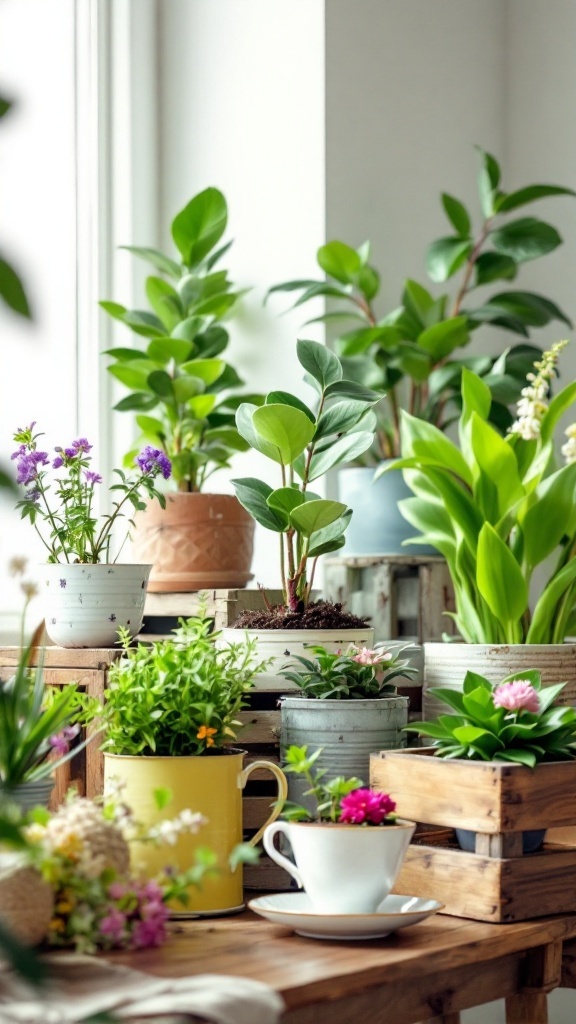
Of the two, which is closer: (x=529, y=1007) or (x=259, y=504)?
(x=529, y=1007)

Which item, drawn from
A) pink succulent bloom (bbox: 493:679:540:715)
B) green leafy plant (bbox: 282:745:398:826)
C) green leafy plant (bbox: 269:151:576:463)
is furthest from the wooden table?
green leafy plant (bbox: 269:151:576:463)

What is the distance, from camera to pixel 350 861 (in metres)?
1.15

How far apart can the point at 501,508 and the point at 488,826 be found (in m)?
0.60

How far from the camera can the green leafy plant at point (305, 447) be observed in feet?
4.71

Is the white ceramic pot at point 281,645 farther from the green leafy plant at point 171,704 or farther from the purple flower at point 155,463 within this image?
the purple flower at point 155,463

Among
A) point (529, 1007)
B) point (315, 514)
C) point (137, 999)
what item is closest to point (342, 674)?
point (315, 514)

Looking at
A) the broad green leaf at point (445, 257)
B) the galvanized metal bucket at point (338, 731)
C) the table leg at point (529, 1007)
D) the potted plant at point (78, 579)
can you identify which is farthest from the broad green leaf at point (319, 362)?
the broad green leaf at point (445, 257)

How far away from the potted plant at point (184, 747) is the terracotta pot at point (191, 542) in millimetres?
546

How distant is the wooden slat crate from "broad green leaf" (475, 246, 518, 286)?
23.0 inches

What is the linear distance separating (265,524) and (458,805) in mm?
413

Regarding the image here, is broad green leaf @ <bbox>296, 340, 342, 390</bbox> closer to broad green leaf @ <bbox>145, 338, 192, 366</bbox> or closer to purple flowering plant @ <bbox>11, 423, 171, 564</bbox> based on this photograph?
purple flowering plant @ <bbox>11, 423, 171, 564</bbox>

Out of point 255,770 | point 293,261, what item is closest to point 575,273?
point 293,261

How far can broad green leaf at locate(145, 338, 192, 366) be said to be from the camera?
2.05 metres

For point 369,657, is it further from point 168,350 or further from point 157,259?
point 157,259
